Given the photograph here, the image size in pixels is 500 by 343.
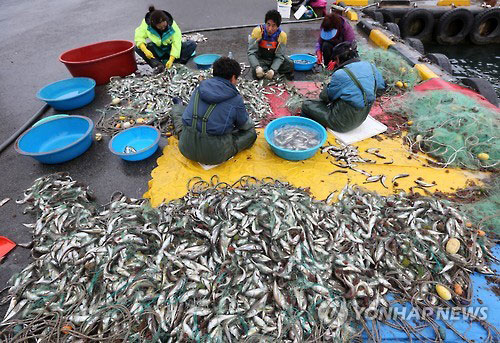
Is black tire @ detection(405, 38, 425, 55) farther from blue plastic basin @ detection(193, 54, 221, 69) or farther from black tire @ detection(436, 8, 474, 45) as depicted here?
blue plastic basin @ detection(193, 54, 221, 69)

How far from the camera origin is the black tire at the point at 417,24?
39.0 feet

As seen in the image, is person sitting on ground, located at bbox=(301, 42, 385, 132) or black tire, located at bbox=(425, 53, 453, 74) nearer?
person sitting on ground, located at bbox=(301, 42, 385, 132)

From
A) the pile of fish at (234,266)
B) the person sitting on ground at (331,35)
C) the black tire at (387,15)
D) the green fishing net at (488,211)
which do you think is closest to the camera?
the pile of fish at (234,266)

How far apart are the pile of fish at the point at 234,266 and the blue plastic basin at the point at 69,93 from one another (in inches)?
116

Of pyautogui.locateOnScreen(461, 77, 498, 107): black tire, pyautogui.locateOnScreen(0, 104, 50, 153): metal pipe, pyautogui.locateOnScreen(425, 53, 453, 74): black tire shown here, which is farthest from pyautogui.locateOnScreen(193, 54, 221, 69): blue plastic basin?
pyautogui.locateOnScreen(461, 77, 498, 107): black tire

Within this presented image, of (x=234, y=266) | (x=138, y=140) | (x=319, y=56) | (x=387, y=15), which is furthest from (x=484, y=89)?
(x=138, y=140)

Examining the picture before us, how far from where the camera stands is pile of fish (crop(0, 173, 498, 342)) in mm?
2775

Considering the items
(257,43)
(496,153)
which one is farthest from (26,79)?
(496,153)

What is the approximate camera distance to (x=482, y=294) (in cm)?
316

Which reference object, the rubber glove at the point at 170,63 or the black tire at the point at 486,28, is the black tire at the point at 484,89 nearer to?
the rubber glove at the point at 170,63

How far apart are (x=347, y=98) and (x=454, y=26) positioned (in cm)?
1163

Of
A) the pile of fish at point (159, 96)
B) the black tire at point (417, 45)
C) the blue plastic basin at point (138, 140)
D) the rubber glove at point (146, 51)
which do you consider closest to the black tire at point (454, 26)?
the black tire at point (417, 45)

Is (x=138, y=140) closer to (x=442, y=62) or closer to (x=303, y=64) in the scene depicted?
Result: (x=303, y=64)

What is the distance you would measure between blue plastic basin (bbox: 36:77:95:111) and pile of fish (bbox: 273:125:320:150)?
171 inches
